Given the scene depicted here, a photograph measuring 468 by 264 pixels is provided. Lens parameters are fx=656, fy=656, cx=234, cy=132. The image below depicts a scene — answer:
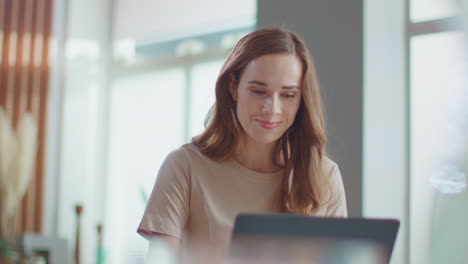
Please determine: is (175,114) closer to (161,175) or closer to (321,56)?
(321,56)

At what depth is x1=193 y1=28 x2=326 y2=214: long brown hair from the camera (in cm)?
188

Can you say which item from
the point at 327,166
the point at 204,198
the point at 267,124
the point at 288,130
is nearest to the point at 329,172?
the point at 327,166

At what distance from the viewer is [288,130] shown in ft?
6.66

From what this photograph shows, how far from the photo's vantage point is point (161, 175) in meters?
1.86

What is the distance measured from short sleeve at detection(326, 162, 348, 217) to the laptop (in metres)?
0.75

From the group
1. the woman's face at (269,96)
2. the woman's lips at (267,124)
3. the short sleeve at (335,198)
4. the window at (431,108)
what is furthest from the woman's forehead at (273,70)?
the window at (431,108)

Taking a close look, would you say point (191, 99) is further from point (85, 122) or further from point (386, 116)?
point (386, 116)

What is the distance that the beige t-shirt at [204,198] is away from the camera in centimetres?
180

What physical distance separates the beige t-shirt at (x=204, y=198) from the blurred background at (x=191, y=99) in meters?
0.61

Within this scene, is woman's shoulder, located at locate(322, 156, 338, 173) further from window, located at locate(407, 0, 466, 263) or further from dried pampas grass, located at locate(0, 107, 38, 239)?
window, located at locate(407, 0, 466, 263)

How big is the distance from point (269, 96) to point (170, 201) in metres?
0.40

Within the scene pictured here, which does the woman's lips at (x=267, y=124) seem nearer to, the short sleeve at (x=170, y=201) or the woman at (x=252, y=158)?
the woman at (x=252, y=158)

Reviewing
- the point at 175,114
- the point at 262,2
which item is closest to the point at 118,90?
the point at 175,114

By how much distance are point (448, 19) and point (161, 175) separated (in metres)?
1.89
